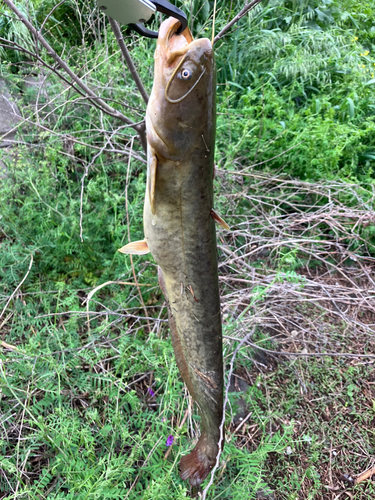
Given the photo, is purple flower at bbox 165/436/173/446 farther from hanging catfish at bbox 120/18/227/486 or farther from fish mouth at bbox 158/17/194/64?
fish mouth at bbox 158/17/194/64

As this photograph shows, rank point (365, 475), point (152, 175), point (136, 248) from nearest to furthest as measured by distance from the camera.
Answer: point (152, 175)
point (136, 248)
point (365, 475)

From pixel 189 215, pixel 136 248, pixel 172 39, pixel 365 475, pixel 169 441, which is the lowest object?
pixel 365 475

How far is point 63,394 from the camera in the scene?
1705mm

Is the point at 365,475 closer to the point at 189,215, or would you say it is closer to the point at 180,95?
the point at 189,215

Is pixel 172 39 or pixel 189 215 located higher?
pixel 172 39

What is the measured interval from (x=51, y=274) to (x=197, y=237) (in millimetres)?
1504

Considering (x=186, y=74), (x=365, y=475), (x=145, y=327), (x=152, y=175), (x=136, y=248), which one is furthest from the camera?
(x=145, y=327)

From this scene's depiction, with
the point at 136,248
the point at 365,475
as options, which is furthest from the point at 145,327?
the point at 365,475

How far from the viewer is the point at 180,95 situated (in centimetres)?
92

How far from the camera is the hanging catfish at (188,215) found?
2.97 feet

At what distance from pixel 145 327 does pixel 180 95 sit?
1620 millimetres

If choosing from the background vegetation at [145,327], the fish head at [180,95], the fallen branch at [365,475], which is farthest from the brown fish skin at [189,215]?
the fallen branch at [365,475]

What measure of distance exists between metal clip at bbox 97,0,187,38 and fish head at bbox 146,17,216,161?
0.07ft

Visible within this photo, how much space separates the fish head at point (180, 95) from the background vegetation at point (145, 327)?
37.7 inches
